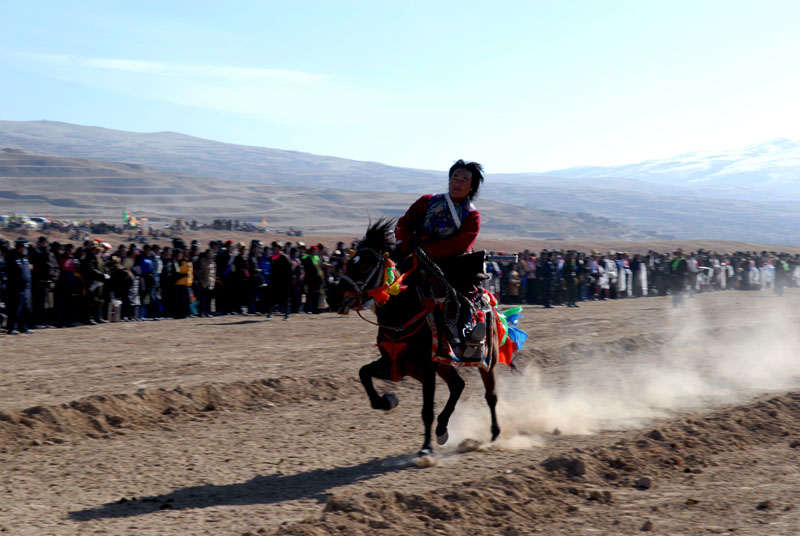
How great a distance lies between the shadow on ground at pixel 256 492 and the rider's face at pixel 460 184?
2868 millimetres

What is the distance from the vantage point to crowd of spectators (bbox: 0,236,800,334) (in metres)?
18.4

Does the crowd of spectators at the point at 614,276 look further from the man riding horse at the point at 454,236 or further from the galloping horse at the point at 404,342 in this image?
the galloping horse at the point at 404,342

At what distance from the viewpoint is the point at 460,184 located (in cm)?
891

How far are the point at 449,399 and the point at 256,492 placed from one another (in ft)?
8.14

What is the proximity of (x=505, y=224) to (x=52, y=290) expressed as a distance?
499 feet

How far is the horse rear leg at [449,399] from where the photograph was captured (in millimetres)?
9023

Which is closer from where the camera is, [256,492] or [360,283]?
[256,492]

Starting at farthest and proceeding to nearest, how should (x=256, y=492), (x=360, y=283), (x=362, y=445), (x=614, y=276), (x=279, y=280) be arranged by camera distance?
(x=614, y=276), (x=279, y=280), (x=362, y=445), (x=360, y=283), (x=256, y=492)

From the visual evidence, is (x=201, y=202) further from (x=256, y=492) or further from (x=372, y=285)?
(x=256, y=492)

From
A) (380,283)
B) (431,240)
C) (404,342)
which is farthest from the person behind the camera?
(431,240)

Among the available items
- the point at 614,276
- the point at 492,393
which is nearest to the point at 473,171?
the point at 492,393

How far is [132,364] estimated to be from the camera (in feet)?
48.2

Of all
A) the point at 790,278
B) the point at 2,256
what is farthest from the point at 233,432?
the point at 790,278

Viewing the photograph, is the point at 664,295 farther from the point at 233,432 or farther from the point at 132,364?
the point at 233,432
